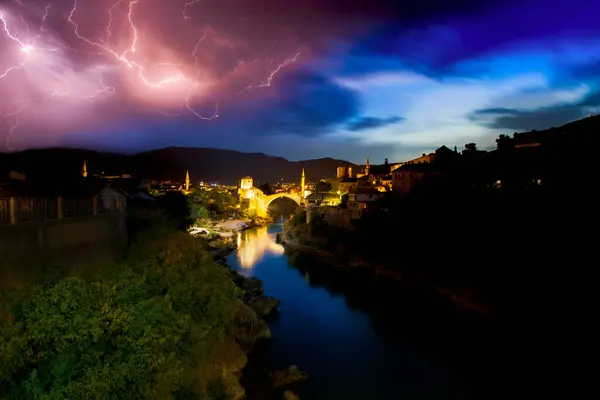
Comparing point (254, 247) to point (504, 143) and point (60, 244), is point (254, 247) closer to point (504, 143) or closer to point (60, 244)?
point (504, 143)

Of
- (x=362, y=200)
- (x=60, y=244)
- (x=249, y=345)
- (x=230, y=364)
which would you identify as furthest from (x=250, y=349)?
(x=362, y=200)

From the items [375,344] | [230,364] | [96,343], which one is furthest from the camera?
[375,344]

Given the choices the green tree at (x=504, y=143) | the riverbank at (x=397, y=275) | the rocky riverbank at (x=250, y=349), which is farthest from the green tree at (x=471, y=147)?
the rocky riverbank at (x=250, y=349)

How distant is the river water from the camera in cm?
961

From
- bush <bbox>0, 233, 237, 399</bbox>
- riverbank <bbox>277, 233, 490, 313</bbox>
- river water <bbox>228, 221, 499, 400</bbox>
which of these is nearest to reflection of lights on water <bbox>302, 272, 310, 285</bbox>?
river water <bbox>228, 221, 499, 400</bbox>

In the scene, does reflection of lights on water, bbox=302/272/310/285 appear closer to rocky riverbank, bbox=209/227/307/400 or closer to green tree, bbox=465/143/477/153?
rocky riverbank, bbox=209/227/307/400

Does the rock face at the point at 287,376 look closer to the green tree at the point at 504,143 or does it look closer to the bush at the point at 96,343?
the bush at the point at 96,343

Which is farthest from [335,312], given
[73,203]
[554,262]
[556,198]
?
[73,203]

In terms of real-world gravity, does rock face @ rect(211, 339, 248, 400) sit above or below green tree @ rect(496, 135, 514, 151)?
below

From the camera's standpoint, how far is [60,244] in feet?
23.7

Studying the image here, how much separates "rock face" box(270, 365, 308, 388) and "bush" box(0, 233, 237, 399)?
114 inches

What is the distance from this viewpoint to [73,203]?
7.96 meters

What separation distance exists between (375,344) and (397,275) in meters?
7.02

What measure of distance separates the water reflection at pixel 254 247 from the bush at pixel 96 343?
692 inches
